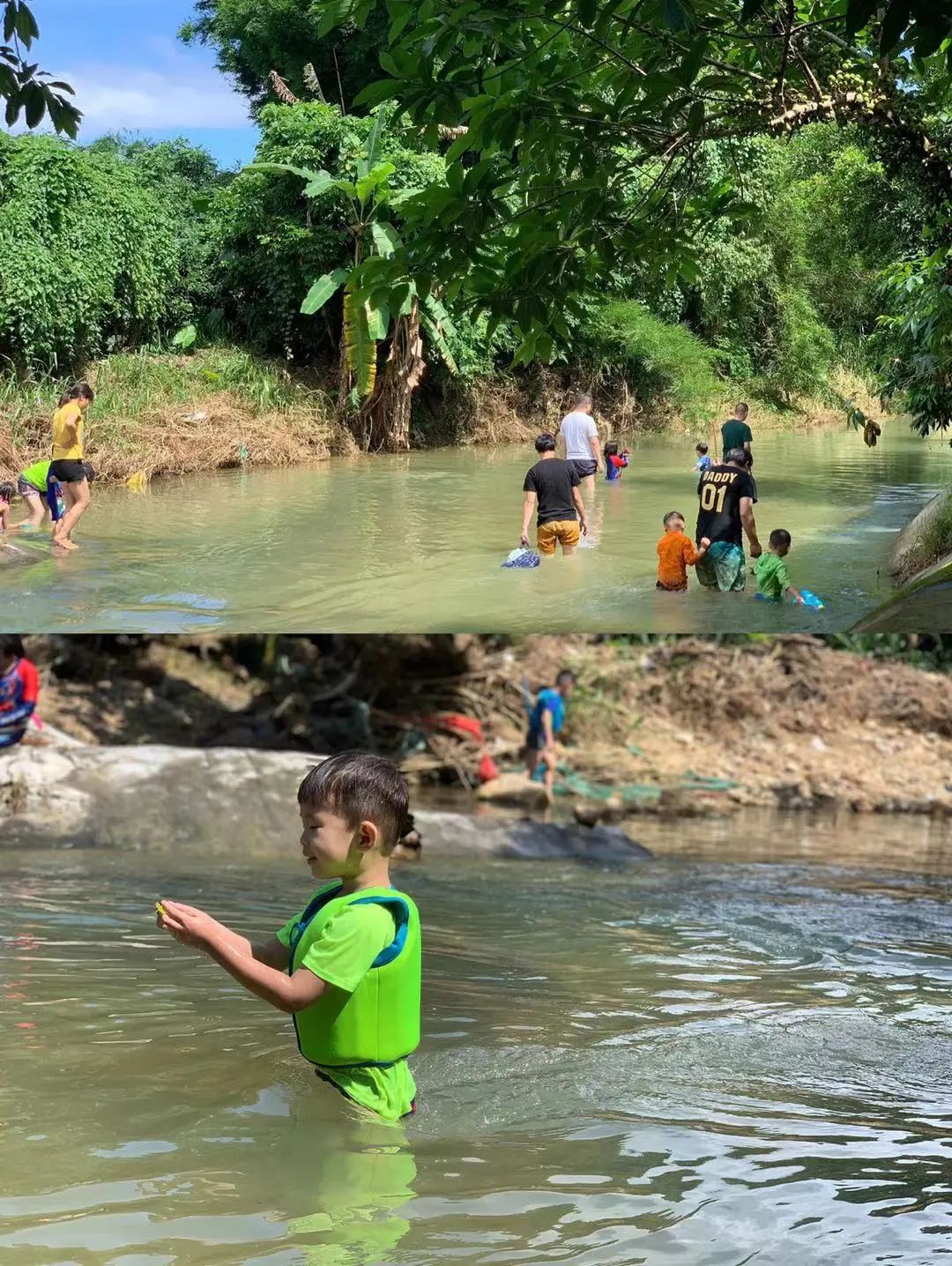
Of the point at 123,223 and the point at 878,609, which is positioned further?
the point at 123,223

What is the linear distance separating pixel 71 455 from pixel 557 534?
484 cm

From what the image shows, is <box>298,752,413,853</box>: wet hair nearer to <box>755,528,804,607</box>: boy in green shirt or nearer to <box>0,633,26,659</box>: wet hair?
<box>0,633,26,659</box>: wet hair

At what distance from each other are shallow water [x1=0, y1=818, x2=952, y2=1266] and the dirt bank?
4.57 m

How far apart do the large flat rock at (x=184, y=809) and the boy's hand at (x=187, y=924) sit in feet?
19.2

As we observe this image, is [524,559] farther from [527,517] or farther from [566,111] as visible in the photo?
[566,111]

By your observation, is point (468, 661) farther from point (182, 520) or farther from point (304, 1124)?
point (304, 1124)

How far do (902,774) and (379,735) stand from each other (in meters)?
4.85

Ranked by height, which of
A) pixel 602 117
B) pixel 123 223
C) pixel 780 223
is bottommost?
pixel 602 117

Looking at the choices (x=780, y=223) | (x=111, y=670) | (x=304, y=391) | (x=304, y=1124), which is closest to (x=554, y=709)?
(x=111, y=670)

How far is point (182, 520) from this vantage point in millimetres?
17000

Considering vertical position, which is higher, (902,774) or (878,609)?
(878,609)

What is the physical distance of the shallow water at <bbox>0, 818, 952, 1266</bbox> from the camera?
318 centimetres

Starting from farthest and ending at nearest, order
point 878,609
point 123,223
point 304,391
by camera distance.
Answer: point 304,391 → point 123,223 → point 878,609

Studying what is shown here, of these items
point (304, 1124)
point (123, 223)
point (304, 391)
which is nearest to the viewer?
point (304, 1124)
